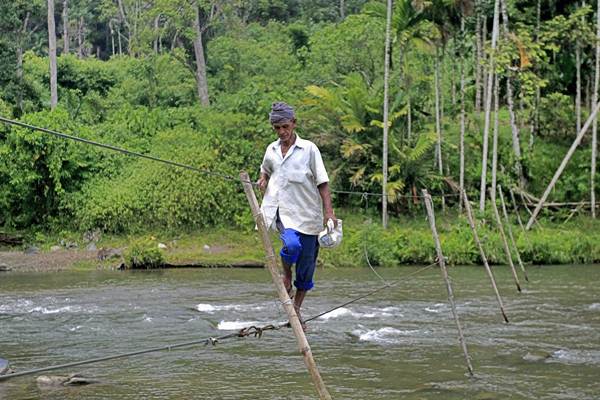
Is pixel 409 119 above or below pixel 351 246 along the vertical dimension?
above

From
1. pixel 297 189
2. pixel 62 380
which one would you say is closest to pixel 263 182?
pixel 297 189

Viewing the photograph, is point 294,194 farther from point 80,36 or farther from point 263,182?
point 80,36

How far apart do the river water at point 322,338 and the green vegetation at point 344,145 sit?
327cm

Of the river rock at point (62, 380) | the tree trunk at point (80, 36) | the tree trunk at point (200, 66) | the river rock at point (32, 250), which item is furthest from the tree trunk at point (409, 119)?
the tree trunk at point (80, 36)

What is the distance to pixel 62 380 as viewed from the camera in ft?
27.1

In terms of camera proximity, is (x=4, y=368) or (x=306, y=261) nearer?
(x=306, y=261)

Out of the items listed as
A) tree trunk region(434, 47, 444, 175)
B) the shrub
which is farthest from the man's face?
tree trunk region(434, 47, 444, 175)

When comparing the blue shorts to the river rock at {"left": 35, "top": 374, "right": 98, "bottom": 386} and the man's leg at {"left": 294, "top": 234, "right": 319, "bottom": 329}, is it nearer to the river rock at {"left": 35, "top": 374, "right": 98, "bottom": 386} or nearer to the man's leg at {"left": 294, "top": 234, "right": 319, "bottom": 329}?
the man's leg at {"left": 294, "top": 234, "right": 319, "bottom": 329}

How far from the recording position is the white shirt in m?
5.83

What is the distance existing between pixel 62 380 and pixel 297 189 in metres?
3.63

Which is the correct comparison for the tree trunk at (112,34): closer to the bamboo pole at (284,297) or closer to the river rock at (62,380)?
the river rock at (62,380)

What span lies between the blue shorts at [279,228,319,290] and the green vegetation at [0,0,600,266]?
11.8 m

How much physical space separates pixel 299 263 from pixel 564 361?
4.23 m

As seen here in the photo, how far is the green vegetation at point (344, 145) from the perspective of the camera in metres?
18.8
